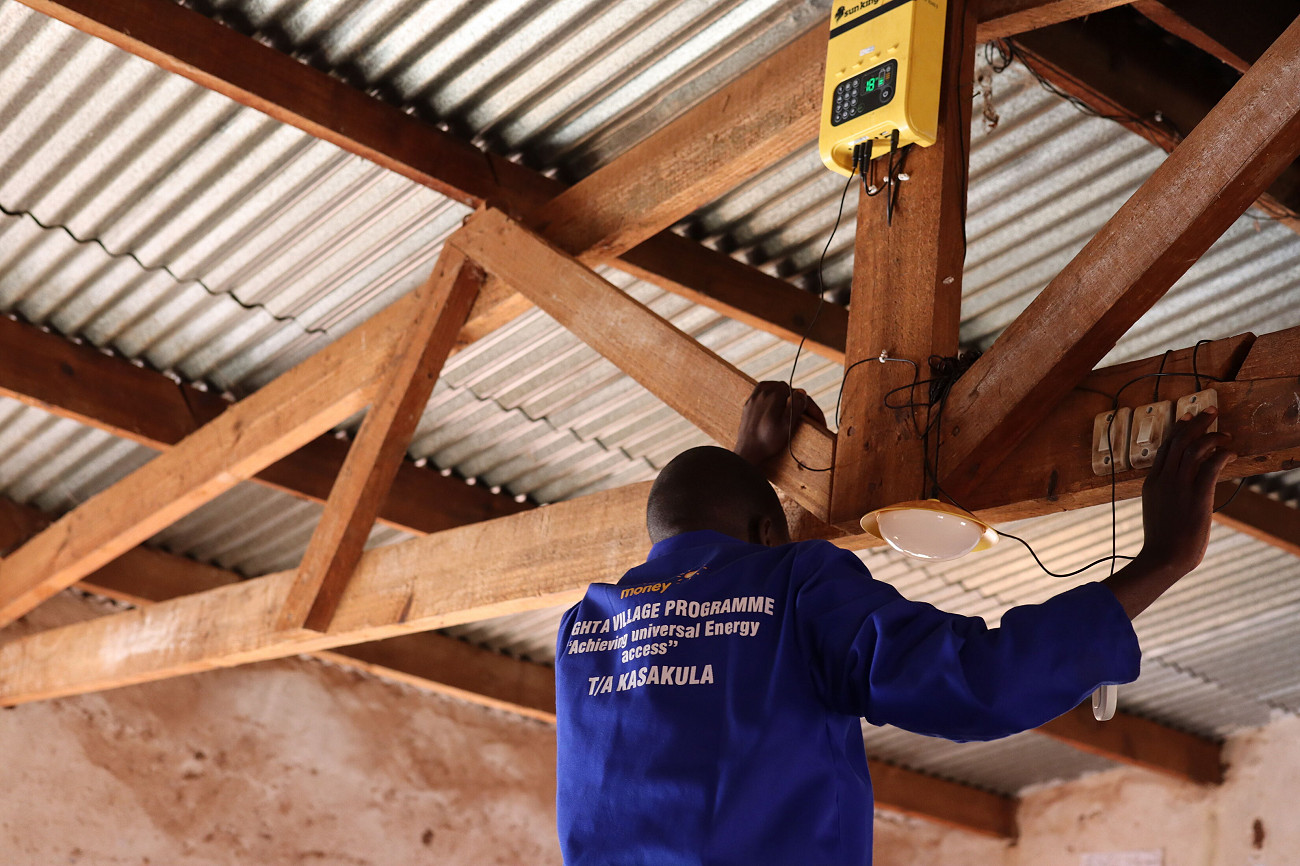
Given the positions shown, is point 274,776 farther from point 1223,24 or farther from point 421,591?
point 1223,24

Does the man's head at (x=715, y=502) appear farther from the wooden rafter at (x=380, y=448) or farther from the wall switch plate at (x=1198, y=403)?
the wooden rafter at (x=380, y=448)

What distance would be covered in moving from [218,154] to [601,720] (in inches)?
114

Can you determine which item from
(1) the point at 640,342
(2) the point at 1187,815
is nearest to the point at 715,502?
(1) the point at 640,342

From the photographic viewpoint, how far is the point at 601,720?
7.63 ft

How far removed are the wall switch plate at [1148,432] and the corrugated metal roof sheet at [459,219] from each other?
5.85ft

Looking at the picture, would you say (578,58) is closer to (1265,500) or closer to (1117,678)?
(1117,678)

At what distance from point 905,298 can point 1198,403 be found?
0.70 metres

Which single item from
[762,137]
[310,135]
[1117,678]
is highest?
[310,135]

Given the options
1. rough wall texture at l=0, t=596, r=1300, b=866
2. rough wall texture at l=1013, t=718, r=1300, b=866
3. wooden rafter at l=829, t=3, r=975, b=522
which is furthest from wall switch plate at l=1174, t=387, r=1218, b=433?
Answer: rough wall texture at l=1013, t=718, r=1300, b=866

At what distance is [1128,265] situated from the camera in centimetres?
251

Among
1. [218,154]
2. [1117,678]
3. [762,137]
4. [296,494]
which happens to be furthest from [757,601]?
[296,494]

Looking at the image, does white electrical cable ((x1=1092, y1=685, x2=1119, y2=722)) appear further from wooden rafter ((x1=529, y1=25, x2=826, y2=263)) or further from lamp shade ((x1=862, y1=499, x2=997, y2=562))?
wooden rafter ((x1=529, y1=25, x2=826, y2=263))

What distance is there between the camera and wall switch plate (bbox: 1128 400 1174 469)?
2398 millimetres

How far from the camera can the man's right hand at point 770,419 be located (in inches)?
120
